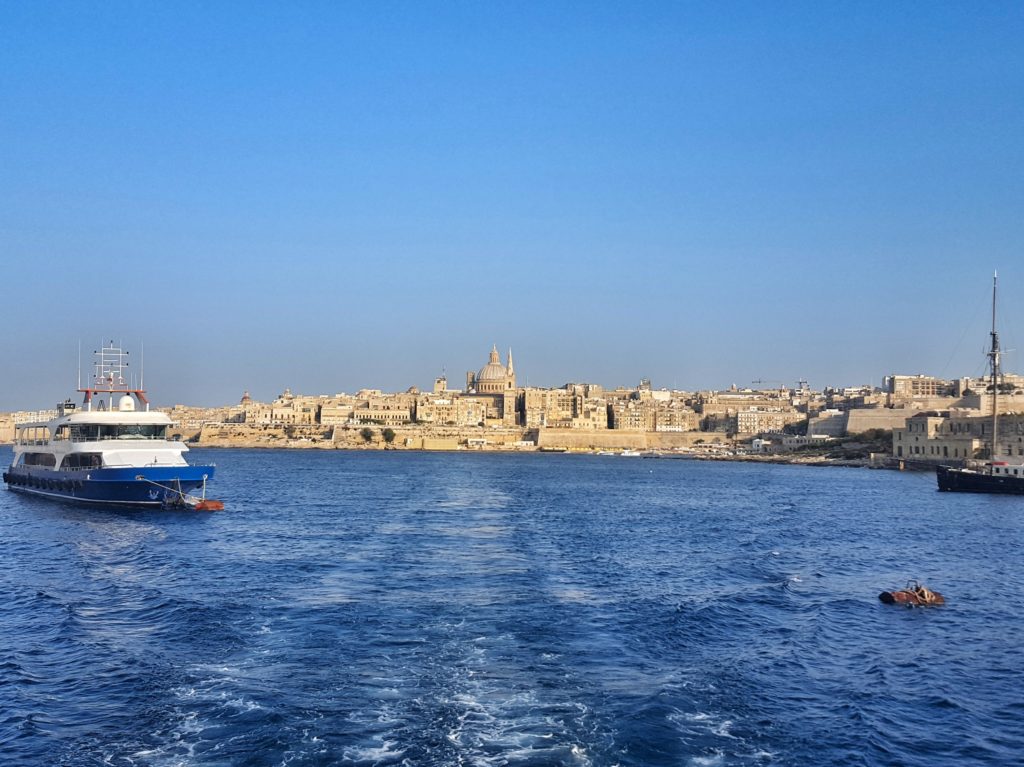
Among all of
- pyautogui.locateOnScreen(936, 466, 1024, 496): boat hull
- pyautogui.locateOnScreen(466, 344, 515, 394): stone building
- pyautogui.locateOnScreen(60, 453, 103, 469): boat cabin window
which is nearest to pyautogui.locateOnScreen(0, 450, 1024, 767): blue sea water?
pyautogui.locateOnScreen(60, 453, 103, 469): boat cabin window

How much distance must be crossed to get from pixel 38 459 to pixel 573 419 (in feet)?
344

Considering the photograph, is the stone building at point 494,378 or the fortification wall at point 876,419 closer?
the fortification wall at point 876,419

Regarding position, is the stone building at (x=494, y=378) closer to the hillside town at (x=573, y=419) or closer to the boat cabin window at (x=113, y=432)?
the hillside town at (x=573, y=419)

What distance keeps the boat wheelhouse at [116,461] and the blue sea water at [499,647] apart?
Result: 4.82 meters

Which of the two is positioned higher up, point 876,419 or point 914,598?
point 876,419

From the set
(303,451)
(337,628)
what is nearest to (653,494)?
(337,628)

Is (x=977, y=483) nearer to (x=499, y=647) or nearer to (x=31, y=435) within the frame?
(x=499, y=647)

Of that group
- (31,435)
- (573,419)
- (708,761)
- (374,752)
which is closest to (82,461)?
(31,435)

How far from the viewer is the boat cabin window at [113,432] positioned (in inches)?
1486

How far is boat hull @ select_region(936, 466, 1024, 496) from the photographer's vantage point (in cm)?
4956

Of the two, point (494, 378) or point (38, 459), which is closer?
point (38, 459)

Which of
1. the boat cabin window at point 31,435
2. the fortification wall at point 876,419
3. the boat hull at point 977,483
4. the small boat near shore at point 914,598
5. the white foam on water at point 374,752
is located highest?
the fortification wall at point 876,419

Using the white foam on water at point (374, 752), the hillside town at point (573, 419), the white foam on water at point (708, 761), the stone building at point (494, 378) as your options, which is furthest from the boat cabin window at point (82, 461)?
the stone building at point (494, 378)

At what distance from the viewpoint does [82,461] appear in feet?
124
